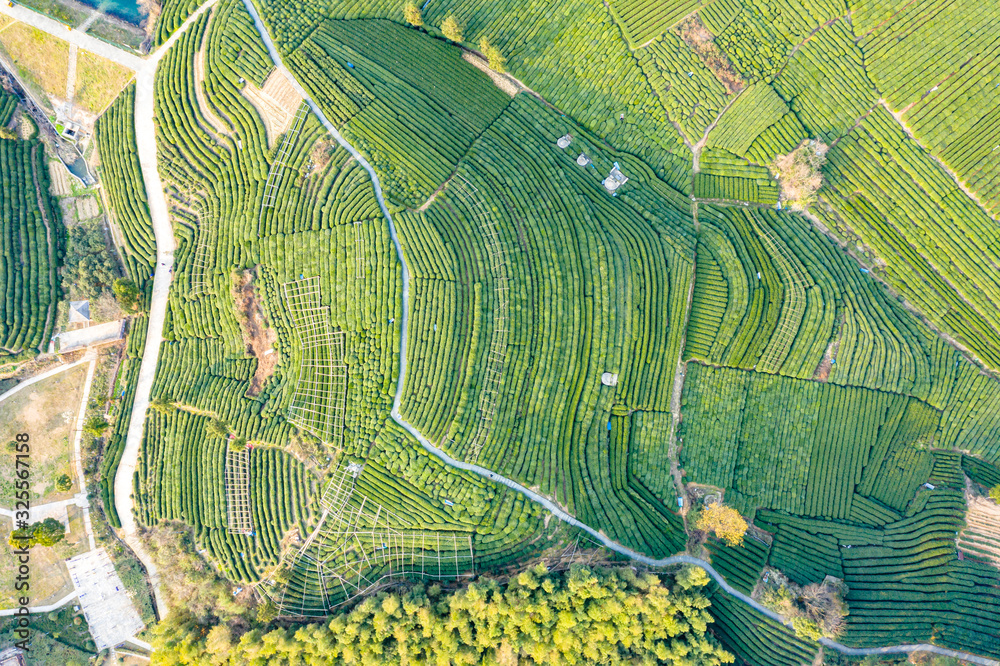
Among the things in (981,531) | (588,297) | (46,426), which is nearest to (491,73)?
(588,297)

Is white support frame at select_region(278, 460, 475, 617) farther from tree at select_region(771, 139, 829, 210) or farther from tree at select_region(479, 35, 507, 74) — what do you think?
tree at select_region(771, 139, 829, 210)

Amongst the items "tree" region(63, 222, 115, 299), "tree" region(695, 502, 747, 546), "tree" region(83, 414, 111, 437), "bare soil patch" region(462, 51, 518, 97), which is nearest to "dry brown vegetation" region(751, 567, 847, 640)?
"tree" region(695, 502, 747, 546)

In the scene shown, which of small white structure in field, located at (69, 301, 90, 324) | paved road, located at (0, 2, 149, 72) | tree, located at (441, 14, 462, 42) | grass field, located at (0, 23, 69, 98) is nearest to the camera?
tree, located at (441, 14, 462, 42)

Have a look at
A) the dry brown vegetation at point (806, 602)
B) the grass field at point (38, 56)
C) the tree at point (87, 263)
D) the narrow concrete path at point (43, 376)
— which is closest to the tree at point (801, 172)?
the dry brown vegetation at point (806, 602)

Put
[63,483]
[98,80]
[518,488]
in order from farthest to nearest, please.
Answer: [98,80] < [63,483] < [518,488]

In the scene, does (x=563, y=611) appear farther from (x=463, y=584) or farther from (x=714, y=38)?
(x=714, y=38)

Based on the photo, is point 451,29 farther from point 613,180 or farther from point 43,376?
point 43,376
